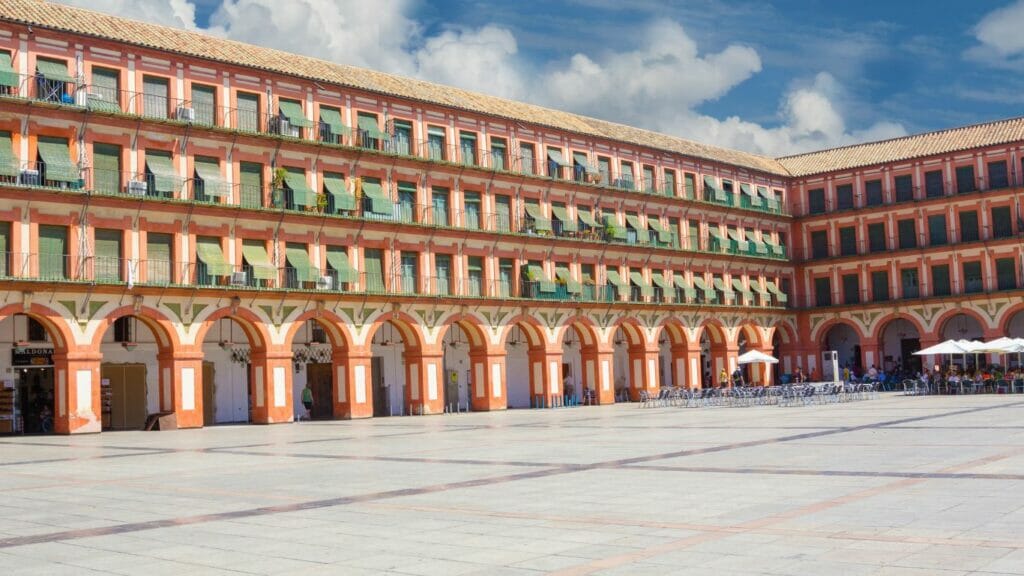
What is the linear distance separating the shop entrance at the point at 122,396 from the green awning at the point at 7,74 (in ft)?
37.5

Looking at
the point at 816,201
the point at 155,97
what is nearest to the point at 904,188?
the point at 816,201

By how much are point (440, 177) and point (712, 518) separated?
38.4 m

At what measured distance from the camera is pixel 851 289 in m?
68.1

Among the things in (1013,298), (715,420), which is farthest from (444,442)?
(1013,298)

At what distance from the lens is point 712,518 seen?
12.1 m

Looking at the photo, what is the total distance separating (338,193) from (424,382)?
942 cm

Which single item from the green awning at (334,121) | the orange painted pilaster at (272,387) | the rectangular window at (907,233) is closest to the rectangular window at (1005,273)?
the rectangular window at (907,233)

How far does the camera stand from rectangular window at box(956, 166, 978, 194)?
63.9 m

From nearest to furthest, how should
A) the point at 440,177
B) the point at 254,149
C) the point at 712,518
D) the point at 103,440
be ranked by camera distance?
the point at 712,518, the point at 103,440, the point at 254,149, the point at 440,177

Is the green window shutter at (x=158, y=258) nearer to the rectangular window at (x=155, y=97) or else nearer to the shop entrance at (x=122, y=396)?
the rectangular window at (x=155, y=97)

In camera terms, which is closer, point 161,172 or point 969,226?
point 161,172

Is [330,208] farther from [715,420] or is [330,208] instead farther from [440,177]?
[715,420]

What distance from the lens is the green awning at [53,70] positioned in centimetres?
3694

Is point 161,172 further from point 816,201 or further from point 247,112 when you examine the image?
point 816,201
